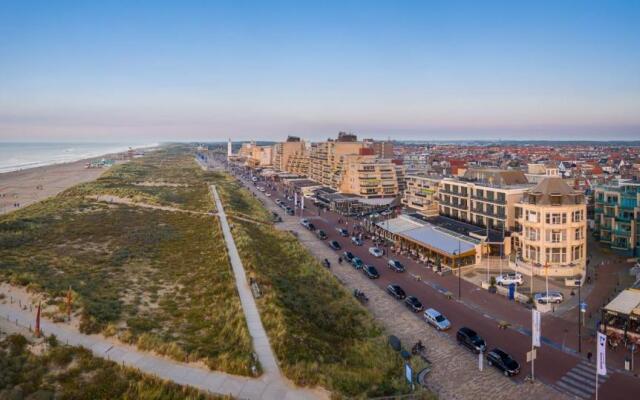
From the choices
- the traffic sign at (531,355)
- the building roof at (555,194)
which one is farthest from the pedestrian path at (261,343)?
the building roof at (555,194)

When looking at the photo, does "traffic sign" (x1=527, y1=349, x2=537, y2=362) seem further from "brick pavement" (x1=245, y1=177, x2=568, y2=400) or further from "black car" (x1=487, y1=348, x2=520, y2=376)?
"brick pavement" (x1=245, y1=177, x2=568, y2=400)

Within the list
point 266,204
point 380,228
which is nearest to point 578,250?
point 380,228

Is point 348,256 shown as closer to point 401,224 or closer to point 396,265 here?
point 396,265

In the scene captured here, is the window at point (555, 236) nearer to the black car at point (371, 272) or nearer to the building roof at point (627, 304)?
the building roof at point (627, 304)

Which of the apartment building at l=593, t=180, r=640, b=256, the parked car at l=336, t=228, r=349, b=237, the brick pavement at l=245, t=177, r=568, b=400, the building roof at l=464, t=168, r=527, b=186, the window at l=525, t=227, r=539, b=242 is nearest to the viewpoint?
→ the brick pavement at l=245, t=177, r=568, b=400

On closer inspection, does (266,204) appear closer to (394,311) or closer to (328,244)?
(328,244)

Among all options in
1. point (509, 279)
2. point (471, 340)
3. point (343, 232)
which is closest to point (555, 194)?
point (509, 279)

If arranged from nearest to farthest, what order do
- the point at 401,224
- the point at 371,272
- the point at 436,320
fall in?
1. the point at 436,320
2. the point at 371,272
3. the point at 401,224

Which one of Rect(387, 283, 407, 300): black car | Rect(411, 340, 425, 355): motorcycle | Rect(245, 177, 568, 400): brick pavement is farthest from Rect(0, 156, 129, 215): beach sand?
Rect(411, 340, 425, 355): motorcycle
